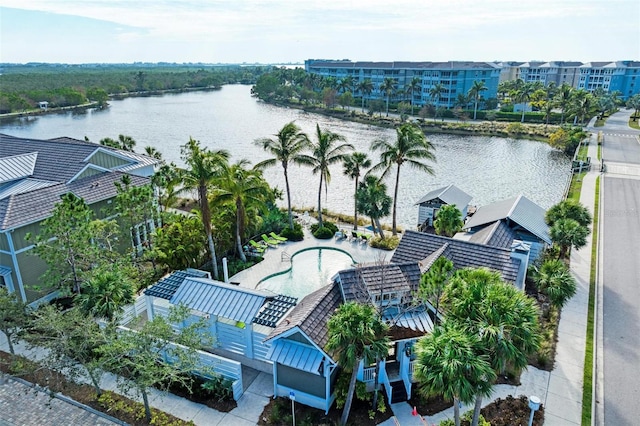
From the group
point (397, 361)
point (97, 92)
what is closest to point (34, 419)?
point (397, 361)

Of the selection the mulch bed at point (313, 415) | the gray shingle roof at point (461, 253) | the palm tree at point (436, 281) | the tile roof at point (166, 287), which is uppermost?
the palm tree at point (436, 281)

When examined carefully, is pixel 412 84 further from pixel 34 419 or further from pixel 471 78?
pixel 34 419

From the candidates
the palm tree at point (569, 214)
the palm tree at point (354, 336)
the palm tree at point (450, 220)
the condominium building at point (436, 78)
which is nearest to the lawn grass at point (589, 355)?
the palm tree at point (569, 214)

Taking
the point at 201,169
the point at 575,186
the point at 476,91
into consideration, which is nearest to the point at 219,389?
the point at 201,169

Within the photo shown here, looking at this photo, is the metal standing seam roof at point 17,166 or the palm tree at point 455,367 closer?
the palm tree at point 455,367

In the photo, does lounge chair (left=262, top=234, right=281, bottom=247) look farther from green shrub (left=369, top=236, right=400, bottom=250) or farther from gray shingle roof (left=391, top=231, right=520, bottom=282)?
gray shingle roof (left=391, top=231, right=520, bottom=282)

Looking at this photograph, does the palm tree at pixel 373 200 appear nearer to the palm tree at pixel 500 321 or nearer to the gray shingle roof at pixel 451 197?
the gray shingle roof at pixel 451 197
